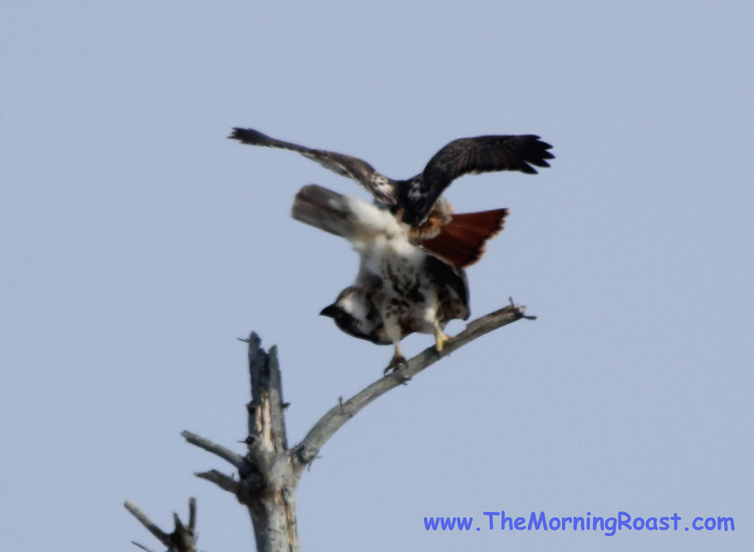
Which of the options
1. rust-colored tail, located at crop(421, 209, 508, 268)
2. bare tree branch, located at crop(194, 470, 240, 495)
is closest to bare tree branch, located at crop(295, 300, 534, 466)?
bare tree branch, located at crop(194, 470, 240, 495)

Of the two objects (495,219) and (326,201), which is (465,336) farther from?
(326,201)

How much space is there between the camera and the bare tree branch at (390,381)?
6477 millimetres

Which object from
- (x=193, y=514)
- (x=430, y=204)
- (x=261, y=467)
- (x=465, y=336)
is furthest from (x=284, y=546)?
(x=430, y=204)

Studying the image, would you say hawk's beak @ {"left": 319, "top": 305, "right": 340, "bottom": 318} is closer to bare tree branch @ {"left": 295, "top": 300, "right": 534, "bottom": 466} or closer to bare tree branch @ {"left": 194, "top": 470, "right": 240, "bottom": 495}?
bare tree branch @ {"left": 295, "top": 300, "right": 534, "bottom": 466}

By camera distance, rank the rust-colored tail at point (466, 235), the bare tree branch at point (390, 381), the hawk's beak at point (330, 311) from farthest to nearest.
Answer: the hawk's beak at point (330, 311) < the rust-colored tail at point (466, 235) < the bare tree branch at point (390, 381)

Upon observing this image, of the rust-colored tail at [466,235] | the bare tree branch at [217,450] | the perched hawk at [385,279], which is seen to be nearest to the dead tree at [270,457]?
the bare tree branch at [217,450]

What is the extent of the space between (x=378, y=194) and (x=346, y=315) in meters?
1.19

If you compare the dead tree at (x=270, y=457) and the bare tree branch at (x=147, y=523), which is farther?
the dead tree at (x=270, y=457)

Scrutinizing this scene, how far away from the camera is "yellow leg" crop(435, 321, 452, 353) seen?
7.43m

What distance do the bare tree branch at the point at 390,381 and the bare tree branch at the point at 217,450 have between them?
371 mm

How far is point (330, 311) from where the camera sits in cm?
794

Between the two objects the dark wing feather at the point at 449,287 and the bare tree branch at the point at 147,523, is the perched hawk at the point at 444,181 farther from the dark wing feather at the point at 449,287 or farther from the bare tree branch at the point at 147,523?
the bare tree branch at the point at 147,523

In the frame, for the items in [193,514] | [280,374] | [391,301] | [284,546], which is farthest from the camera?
[391,301]

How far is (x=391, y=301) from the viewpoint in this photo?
7859 millimetres
